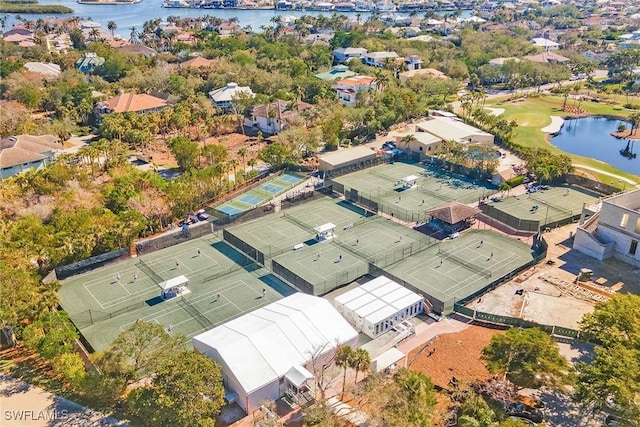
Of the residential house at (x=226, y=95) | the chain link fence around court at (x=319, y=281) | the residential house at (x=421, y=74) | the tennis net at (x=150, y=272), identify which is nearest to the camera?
the chain link fence around court at (x=319, y=281)

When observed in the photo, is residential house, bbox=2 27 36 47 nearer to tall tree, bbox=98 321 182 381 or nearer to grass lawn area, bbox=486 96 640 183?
grass lawn area, bbox=486 96 640 183

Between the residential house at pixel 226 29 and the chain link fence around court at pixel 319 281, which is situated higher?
the residential house at pixel 226 29

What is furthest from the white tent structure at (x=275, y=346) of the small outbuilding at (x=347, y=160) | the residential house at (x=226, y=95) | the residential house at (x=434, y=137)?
the residential house at (x=226, y=95)

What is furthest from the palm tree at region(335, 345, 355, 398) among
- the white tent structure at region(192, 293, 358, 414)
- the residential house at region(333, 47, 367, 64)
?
the residential house at region(333, 47, 367, 64)

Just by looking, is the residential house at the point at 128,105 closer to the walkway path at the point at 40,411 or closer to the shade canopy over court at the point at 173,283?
the shade canopy over court at the point at 173,283

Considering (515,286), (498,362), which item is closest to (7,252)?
(498,362)

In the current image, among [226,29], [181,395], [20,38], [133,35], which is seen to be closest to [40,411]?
[181,395]
